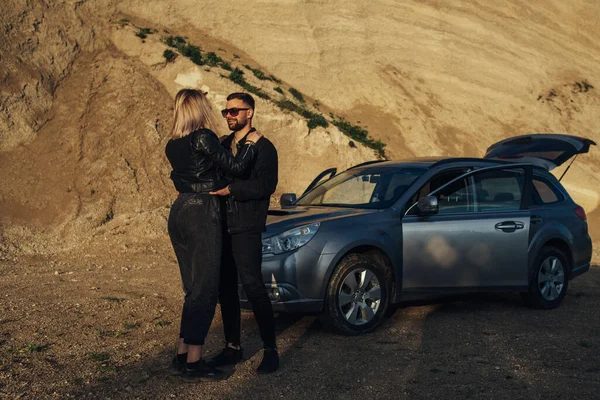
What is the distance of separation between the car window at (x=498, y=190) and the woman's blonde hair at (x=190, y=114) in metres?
3.68

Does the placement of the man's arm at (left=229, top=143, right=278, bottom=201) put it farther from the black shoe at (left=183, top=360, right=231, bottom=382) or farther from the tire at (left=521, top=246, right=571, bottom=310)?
the tire at (left=521, top=246, right=571, bottom=310)

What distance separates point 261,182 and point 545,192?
14.3 ft

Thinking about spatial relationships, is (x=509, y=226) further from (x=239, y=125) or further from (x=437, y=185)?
(x=239, y=125)

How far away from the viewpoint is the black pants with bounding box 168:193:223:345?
5.14 m

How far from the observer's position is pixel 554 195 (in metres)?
8.52

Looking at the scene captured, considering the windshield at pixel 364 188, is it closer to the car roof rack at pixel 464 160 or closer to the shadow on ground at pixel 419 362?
the car roof rack at pixel 464 160

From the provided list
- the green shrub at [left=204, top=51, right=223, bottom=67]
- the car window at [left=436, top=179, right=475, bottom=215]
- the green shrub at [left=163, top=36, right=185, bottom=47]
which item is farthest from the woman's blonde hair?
the green shrub at [left=163, top=36, right=185, bottom=47]

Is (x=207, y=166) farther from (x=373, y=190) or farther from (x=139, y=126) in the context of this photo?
(x=139, y=126)

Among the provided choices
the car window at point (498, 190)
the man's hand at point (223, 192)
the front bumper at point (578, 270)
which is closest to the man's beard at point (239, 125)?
the man's hand at point (223, 192)

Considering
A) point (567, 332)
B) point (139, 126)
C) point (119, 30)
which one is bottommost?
point (567, 332)

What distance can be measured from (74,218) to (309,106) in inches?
416

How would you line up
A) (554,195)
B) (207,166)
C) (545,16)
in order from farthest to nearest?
(545,16) → (554,195) → (207,166)

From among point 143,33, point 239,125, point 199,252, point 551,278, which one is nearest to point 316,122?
point 143,33

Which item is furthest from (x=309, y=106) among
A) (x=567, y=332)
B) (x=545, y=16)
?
(x=567, y=332)
